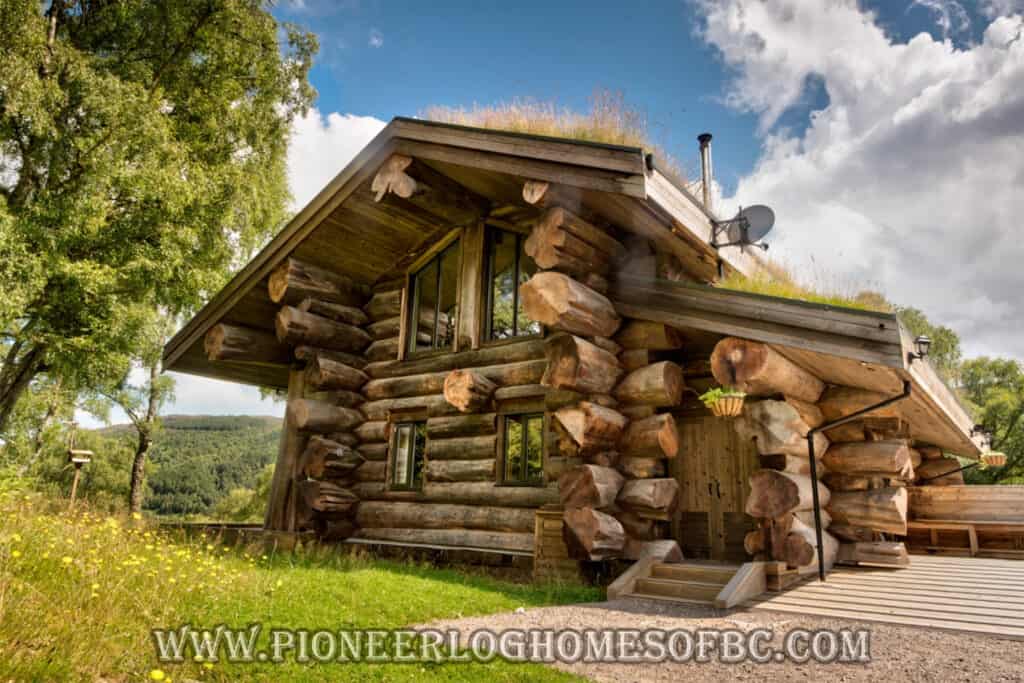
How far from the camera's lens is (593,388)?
8258 mm

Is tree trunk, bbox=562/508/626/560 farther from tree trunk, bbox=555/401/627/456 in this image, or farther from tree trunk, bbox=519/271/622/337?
tree trunk, bbox=519/271/622/337

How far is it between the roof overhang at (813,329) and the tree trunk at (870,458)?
72cm

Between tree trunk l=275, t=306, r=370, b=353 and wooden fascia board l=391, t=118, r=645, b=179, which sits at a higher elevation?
wooden fascia board l=391, t=118, r=645, b=179

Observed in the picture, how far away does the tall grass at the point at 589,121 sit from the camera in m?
9.39

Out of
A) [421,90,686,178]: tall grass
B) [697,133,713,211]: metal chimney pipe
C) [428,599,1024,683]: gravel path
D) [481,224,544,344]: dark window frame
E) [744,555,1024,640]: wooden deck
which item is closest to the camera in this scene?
[428,599,1024,683]: gravel path

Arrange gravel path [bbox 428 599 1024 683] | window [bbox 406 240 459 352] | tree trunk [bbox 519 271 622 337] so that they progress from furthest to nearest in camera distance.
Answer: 1. window [bbox 406 240 459 352]
2. tree trunk [bbox 519 271 622 337]
3. gravel path [bbox 428 599 1024 683]

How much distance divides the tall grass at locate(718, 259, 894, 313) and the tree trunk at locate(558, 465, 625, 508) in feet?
→ 8.96

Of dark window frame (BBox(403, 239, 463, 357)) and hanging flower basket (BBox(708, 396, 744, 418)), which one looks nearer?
hanging flower basket (BBox(708, 396, 744, 418))

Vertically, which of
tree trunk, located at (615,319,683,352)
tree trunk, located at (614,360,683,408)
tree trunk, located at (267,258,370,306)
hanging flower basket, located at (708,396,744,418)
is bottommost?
hanging flower basket, located at (708,396,744,418)

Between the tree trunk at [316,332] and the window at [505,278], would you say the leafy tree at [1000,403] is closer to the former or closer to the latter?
the window at [505,278]

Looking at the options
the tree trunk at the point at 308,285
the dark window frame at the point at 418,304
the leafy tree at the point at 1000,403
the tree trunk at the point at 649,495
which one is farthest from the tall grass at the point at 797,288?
the leafy tree at the point at 1000,403

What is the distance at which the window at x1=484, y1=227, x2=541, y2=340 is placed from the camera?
432 inches

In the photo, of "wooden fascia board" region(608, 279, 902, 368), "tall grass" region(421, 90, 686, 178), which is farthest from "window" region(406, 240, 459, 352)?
"wooden fascia board" region(608, 279, 902, 368)

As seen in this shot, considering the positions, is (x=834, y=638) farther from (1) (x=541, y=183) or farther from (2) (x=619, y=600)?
(1) (x=541, y=183)
